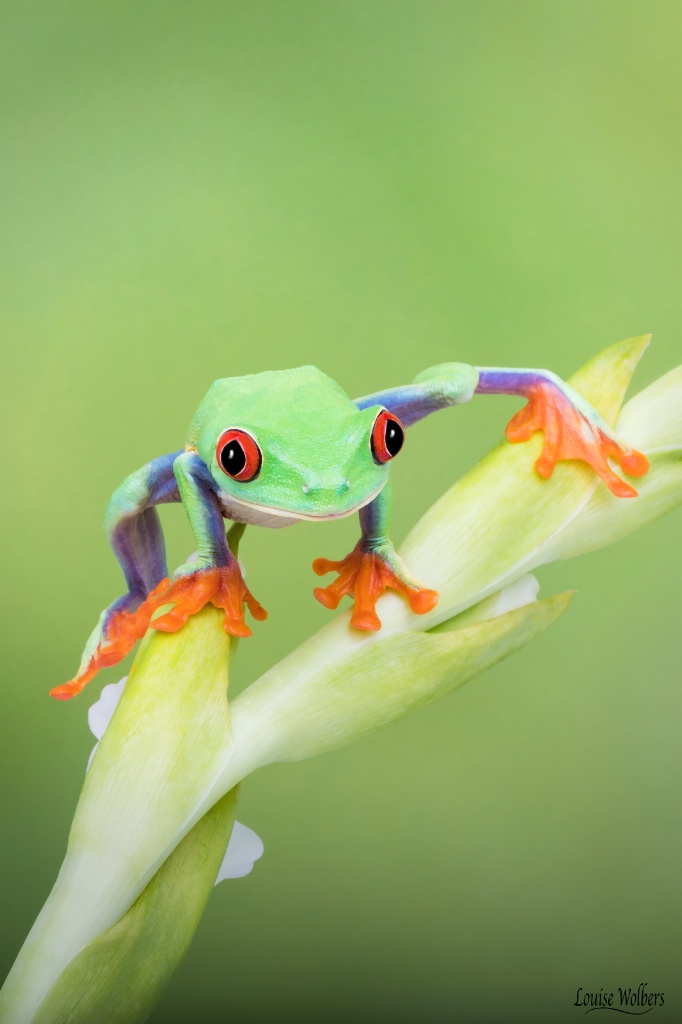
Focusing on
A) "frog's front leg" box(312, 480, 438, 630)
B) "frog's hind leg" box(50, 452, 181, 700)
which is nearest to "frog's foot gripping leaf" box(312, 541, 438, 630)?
"frog's front leg" box(312, 480, 438, 630)

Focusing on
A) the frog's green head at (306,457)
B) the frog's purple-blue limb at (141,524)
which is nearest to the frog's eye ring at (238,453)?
the frog's green head at (306,457)

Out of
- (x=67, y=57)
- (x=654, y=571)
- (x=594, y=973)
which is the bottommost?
(x=594, y=973)

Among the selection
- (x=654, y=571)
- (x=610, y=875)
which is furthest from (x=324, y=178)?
(x=610, y=875)

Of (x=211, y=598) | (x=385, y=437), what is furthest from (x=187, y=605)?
(x=385, y=437)

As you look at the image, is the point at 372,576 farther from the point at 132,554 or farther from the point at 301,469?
the point at 132,554

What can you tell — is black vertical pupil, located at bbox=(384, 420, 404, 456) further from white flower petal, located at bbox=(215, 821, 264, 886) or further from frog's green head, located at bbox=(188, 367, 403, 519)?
white flower petal, located at bbox=(215, 821, 264, 886)

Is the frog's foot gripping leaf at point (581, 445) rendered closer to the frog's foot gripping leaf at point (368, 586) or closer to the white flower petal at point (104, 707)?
the frog's foot gripping leaf at point (368, 586)

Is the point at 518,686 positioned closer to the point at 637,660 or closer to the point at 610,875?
the point at 637,660
